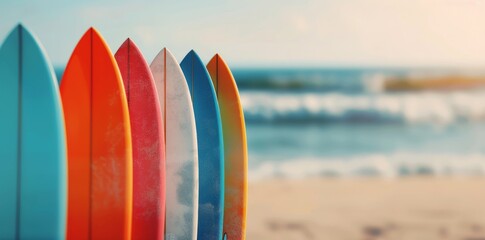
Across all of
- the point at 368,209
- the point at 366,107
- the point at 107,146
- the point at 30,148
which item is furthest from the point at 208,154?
the point at 366,107

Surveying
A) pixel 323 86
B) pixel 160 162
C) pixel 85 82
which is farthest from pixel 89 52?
pixel 323 86

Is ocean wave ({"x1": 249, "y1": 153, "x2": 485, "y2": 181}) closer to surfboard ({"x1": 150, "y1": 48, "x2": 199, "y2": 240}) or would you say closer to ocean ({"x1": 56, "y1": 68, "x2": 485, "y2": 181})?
ocean ({"x1": 56, "y1": 68, "x2": 485, "y2": 181})

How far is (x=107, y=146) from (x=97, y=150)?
45 mm

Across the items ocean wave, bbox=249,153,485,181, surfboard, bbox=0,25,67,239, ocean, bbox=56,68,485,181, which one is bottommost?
surfboard, bbox=0,25,67,239

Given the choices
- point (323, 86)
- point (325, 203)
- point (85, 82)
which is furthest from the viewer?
point (323, 86)

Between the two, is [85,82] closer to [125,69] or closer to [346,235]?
[125,69]

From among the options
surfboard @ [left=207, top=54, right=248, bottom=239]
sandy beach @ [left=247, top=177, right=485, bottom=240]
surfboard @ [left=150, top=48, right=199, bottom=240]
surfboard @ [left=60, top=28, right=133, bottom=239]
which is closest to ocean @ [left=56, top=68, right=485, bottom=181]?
sandy beach @ [left=247, top=177, right=485, bottom=240]

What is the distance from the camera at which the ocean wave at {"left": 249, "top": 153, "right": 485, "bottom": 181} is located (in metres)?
9.56

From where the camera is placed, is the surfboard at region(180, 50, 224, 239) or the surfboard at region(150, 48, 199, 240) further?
the surfboard at region(180, 50, 224, 239)

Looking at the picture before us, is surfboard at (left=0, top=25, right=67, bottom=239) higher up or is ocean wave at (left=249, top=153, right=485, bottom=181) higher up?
ocean wave at (left=249, top=153, right=485, bottom=181)

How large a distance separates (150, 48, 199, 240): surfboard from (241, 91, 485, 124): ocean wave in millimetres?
12628

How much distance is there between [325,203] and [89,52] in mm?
5366

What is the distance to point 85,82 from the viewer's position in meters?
2.57

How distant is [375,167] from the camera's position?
10.1m
